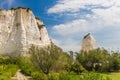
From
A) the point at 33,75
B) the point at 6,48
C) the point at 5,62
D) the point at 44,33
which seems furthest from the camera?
the point at 44,33

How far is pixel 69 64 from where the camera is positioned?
43.3 metres

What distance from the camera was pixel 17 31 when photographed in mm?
46750

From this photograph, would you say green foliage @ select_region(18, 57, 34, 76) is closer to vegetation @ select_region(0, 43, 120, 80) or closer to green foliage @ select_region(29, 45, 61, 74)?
vegetation @ select_region(0, 43, 120, 80)

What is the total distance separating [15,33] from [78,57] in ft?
Result: 37.2

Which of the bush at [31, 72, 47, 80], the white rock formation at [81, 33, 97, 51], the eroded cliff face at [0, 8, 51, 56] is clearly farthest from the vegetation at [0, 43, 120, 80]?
the white rock formation at [81, 33, 97, 51]

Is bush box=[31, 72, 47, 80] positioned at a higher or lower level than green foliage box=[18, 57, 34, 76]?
lower

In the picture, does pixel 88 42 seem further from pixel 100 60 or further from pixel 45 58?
pixel 45 58

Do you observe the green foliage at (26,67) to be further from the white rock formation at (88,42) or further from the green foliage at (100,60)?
the white rock formation at (88,42)

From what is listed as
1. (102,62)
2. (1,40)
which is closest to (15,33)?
(1,40)

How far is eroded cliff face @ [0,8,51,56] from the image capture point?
45.5 metres

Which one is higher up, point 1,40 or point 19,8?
→ point 19,8

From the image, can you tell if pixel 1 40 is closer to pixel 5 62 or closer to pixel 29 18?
pixel 29 18

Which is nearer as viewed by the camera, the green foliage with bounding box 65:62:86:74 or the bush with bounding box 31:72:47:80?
the bush with bounding box 31:72:47:80

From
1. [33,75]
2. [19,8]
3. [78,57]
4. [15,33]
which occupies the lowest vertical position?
[33,75]
